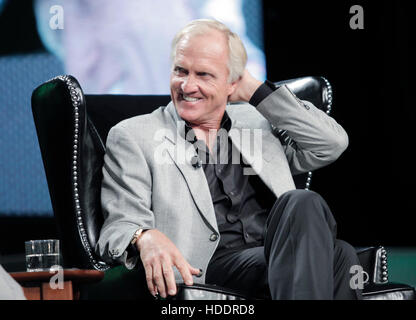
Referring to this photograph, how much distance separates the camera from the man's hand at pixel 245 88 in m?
2.10

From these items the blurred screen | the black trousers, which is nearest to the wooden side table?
the black trousers

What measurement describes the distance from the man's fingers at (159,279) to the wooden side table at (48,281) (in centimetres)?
40

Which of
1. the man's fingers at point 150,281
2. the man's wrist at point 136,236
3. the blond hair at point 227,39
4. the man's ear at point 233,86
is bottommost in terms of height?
the man's fingers at point 150,281

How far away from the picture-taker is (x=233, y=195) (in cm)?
198

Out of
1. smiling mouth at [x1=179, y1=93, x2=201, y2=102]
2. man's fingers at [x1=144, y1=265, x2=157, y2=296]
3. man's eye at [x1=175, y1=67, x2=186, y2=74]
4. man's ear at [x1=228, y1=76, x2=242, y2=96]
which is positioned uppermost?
man's eye at [x1=175, y1=67, x2=186, y2=74]

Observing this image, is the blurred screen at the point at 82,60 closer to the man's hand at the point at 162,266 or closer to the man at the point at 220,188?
the man at the point at 220,188

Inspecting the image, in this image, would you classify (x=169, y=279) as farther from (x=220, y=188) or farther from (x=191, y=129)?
(x=191, y=129)

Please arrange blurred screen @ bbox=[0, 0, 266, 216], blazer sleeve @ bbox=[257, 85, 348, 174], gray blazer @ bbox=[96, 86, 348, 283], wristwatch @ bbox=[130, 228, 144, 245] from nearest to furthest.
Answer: wristwatch @ bbox=[130, 228, 144, 245] < gray blazer @ bbox=[96, 86, 348, 283] < blazer sleeve @ bbox=[257, 85, 348, 174] < blurred screen @ bbox=[0, 0, 266, 216]

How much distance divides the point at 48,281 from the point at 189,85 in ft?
2.26

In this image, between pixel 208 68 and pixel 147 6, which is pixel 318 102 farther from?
pixel 147 6

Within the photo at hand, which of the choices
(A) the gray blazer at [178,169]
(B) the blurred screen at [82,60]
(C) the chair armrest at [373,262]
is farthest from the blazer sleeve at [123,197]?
(B) the blurred screen at [82,60]

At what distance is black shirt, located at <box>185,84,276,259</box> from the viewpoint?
1.95 m

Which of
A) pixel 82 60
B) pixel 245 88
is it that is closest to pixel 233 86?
pixel 245 88

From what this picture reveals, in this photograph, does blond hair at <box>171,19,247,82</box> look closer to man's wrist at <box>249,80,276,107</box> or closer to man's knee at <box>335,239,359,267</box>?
man's wrist at <box>249,80,276,107</box>
